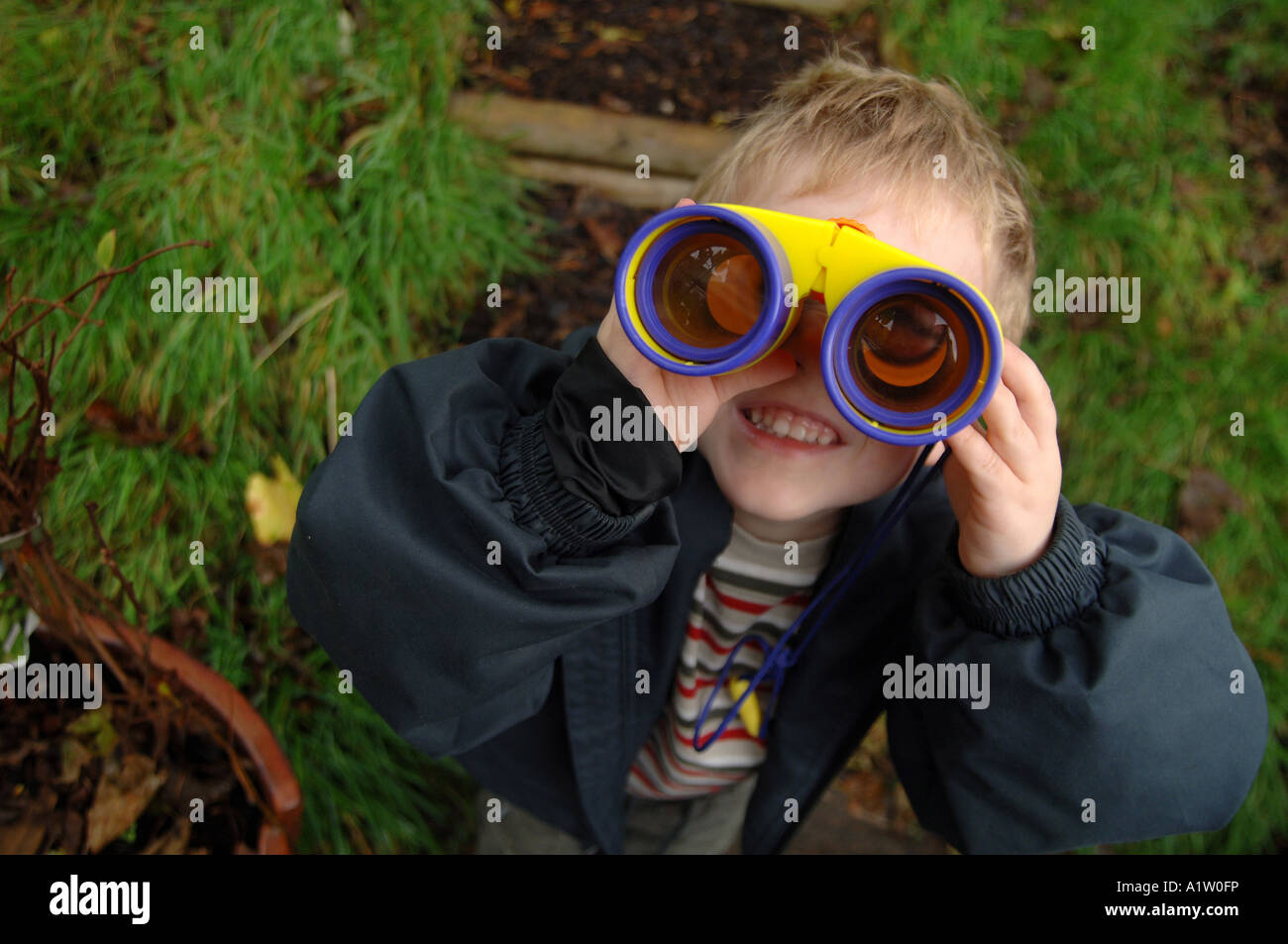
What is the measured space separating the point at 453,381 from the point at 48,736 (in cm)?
109

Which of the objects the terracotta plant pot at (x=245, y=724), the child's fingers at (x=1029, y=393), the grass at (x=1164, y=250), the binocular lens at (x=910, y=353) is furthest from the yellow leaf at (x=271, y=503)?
the grass at (x=1164, y=250)

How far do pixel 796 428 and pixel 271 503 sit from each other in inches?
56.3

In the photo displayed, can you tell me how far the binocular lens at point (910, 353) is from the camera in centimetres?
114

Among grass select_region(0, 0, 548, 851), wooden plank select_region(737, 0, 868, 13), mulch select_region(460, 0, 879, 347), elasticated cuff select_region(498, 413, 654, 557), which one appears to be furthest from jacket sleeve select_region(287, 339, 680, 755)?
wooden plank select_region(737, 0, 868, 13)

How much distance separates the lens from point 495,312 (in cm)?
272

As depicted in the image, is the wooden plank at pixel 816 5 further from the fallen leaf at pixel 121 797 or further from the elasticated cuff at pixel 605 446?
the fallen leaf at pixel 121 797

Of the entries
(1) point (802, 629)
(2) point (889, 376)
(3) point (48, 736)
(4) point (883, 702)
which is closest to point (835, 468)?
(2) point (889, 376)

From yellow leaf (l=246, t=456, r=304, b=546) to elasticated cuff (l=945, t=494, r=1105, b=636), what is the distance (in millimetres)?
1606

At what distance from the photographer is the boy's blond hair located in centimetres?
138

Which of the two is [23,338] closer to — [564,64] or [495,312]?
[495,312]

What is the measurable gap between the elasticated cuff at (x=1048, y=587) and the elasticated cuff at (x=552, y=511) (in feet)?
1.71

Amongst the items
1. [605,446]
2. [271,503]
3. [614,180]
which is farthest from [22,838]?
[614,180]

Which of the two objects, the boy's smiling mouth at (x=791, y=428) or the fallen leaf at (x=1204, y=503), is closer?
the boy's smiling mouth at (x=791, y=428)

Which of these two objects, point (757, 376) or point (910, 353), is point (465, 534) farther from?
point (910, 353)
